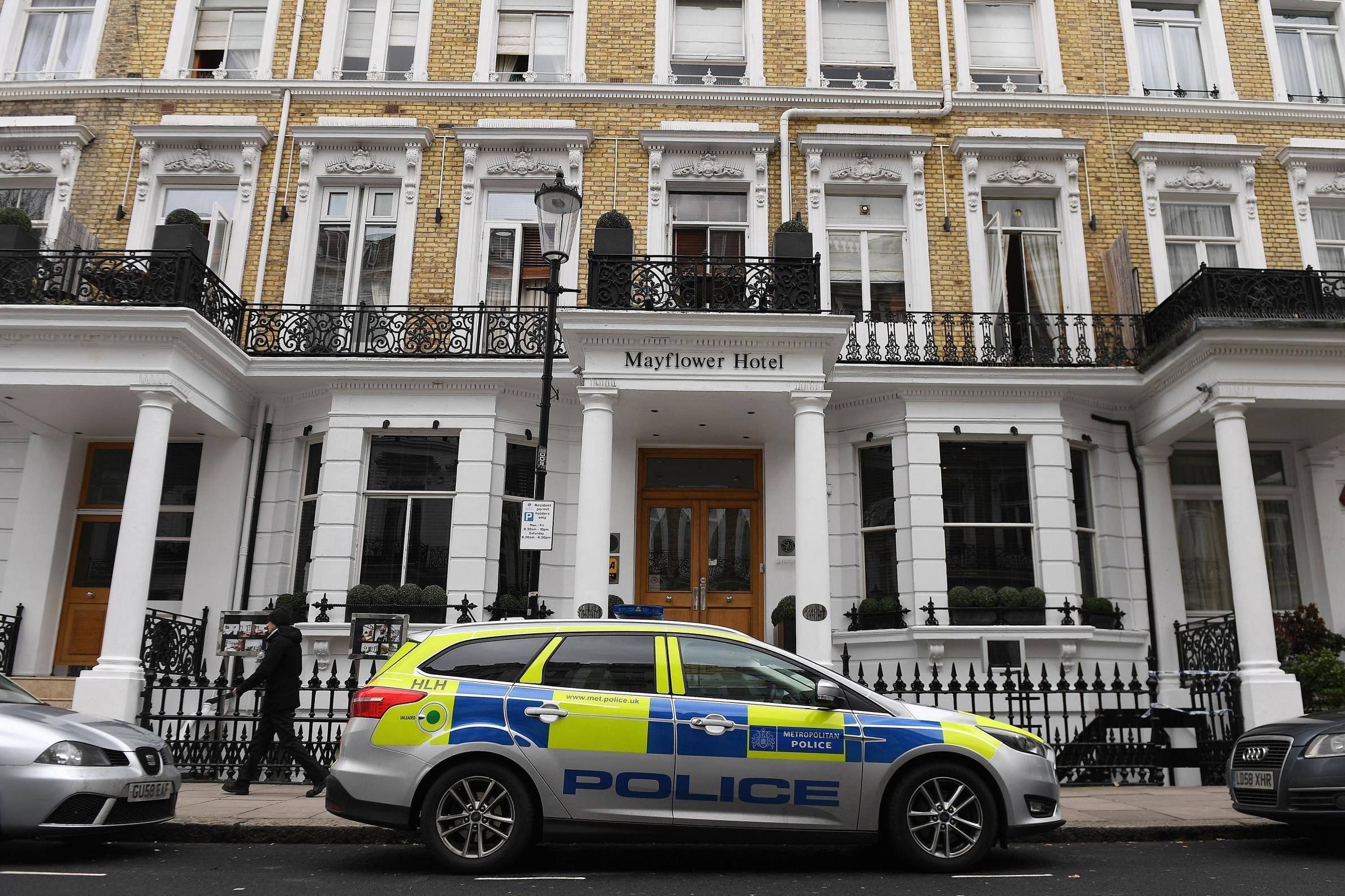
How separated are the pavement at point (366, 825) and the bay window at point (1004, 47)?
1246cm

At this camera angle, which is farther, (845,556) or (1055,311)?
(1055,311)

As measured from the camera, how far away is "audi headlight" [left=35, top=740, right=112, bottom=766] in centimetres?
702

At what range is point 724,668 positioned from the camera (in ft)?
23.1

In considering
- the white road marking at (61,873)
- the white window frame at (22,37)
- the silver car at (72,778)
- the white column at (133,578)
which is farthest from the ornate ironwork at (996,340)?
the white window frame at (22,37)

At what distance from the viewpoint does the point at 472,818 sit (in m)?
6.64

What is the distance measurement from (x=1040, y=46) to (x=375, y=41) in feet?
38.0

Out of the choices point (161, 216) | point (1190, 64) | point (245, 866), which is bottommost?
point (245, 866)

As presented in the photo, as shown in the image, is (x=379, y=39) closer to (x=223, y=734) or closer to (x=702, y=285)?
(x=702, y=285)

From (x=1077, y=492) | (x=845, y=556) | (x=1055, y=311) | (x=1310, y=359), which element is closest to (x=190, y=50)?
(x=845, y=556)

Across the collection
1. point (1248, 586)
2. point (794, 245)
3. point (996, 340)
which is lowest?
point (1248, 586)

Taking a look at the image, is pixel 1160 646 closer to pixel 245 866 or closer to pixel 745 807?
pixel 745 807

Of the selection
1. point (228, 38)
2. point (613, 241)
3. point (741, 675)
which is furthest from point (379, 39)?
point (741, 675)

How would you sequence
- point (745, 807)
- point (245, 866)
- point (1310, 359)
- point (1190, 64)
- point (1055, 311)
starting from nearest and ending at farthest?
point (745, 807) < point (245, 866) < point (1310, 359) < point (1055, 311) < point (1190, 64)

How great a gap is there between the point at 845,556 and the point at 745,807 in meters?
8.79
